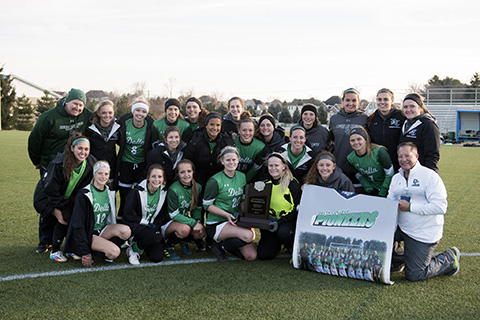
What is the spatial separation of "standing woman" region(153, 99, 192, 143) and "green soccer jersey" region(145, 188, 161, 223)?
1025 millimetres

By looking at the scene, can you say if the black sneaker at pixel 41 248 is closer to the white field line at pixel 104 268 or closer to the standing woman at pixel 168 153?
the white field line at pixel 104 268

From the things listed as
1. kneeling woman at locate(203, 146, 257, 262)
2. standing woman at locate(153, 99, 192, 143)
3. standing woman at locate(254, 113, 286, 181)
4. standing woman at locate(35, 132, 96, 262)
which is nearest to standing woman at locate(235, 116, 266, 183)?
standing woman at locate(254, 113, 286, 181)

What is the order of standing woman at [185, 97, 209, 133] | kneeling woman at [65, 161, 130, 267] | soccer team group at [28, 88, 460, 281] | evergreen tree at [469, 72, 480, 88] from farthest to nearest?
evergreen tree at [469, 72, 480, 88] < standing woman at [185, 97, 209, 133] < kneeling woman at [65, 161, 130, 267] < soccer team group at [28, 88, 460, 281]

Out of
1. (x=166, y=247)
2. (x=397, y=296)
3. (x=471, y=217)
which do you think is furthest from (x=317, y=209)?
(x=471, y=217)

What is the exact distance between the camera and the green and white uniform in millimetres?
4879

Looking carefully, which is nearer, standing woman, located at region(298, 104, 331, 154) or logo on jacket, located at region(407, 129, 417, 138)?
logo on jacket, located at region(407, 129, 417, 138)

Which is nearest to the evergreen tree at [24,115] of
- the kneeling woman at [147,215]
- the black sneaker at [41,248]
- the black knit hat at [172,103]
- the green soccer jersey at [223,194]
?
the black knit hat at [172,103]

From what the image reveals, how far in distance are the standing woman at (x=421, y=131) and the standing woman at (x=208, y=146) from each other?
2.15 meters

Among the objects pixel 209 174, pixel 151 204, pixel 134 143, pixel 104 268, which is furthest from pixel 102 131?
pixel 104 268

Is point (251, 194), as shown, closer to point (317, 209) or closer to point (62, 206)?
point (317, 209)

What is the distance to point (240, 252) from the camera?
4.73 meters

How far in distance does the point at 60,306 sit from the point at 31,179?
7799mm

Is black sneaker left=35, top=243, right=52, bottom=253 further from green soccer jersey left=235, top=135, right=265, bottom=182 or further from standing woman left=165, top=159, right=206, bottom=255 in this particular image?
green soccer jersey left=235, top=135, right=265, bottom=182

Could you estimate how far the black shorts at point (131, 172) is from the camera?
558cm
